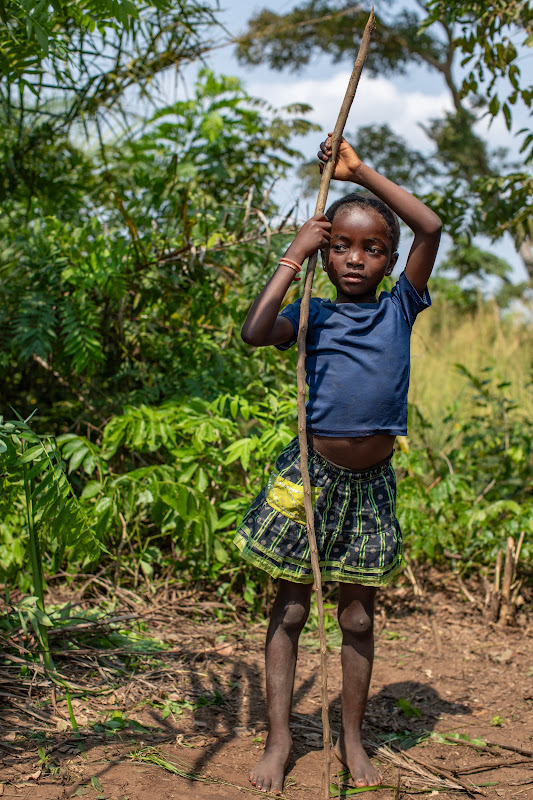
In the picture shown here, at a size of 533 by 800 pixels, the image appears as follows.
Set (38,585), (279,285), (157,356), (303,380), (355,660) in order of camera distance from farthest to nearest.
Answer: (157,356), (38,585), (355,660), (279,285), (303,380)

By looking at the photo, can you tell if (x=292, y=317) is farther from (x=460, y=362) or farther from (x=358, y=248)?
(x=460, y=362)

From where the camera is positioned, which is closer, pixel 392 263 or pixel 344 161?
pixel 344 161

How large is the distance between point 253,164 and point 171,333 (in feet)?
4.84

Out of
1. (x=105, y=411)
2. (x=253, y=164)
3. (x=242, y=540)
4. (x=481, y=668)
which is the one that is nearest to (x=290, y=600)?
(x=242, y=540)

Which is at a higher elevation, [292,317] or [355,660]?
[292,317]

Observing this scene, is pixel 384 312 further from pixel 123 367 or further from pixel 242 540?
pixel 123 367

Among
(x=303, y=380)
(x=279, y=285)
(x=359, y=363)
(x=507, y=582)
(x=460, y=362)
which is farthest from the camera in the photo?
(x=460, y=362)

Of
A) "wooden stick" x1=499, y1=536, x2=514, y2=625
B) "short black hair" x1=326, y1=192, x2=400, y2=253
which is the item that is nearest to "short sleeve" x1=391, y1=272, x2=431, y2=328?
"short black hair" x1=326, y1=192, x2=400, y2=253

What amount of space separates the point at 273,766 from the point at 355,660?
1.17 feet

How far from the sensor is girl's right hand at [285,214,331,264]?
6.07 feet

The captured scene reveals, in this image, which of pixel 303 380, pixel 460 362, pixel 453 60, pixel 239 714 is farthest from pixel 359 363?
pixel 453 60

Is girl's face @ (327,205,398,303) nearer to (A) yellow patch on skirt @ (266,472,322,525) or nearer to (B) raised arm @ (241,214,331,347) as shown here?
A: (B) raised arm @ (241,214,331,347)

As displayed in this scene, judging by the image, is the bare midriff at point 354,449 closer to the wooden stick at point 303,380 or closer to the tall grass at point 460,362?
the wooden stick at point 303,380

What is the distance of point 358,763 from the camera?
2.04m
